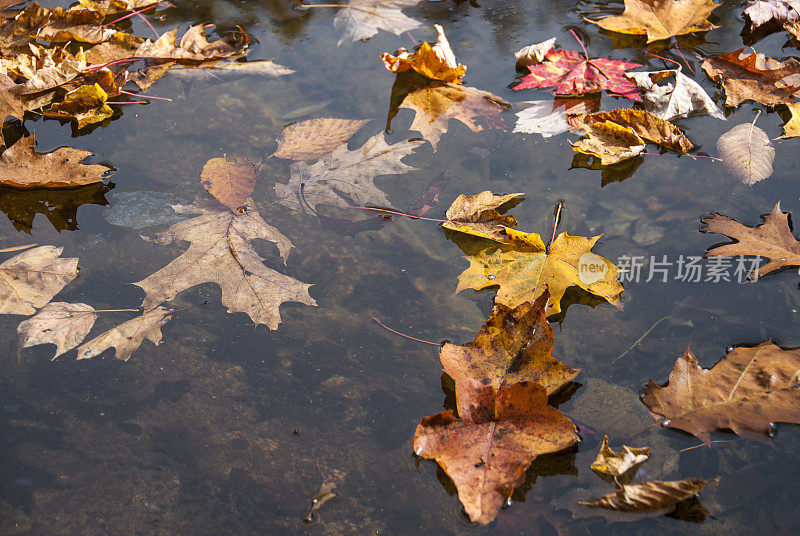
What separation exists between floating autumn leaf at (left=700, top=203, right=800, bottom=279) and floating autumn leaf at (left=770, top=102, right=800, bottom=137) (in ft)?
1.57

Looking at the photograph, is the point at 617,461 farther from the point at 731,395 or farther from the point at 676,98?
the point at 676,98

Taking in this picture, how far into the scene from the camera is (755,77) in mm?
2305

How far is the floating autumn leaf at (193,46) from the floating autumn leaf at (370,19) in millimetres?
488

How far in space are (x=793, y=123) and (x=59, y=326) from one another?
2.63 meters

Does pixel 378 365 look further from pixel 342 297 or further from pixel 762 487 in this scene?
pixel 762 487

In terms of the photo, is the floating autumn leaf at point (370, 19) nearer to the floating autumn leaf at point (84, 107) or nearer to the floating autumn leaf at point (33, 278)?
the floating autumn leaf at point (84, 107)

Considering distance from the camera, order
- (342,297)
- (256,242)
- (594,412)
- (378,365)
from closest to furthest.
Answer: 1. (594,412)
2. (378,365)
3. (342,297)
4. (256,242)

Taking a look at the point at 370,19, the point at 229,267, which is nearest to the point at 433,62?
the point at 370,19

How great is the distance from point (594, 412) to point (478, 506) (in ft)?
1.31

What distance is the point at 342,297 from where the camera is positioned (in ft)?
5.48

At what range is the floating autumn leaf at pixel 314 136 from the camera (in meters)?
2.09

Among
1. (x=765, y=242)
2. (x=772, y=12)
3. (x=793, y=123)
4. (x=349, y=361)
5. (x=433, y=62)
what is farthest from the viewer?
(x=772, y=12)

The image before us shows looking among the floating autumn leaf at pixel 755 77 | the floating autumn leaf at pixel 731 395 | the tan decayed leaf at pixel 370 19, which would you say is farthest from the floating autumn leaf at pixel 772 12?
the floating autumn leaf at pixel 731 395

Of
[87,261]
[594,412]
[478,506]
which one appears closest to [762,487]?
[594,412]
